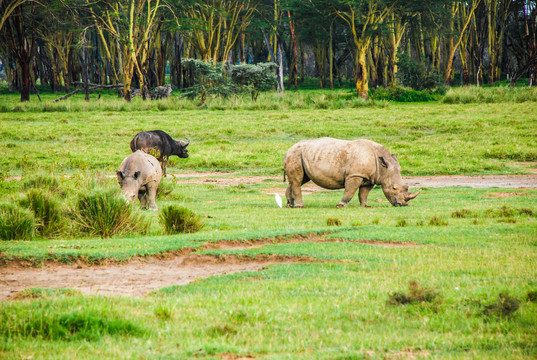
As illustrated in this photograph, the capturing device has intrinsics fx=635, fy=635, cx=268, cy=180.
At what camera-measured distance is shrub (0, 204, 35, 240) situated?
1029 cm

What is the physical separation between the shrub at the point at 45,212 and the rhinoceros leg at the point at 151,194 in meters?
3.27

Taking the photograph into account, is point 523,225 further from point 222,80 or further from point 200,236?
point 222,80

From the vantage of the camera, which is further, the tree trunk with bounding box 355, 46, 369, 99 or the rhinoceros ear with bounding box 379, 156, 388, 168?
the tree trunk with bounding box 355, 46, 369, 99

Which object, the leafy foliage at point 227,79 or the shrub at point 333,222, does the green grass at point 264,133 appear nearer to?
the leafy foliage at point 227,79

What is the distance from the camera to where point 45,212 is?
37.0 feet

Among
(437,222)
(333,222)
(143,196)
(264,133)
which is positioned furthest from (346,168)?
(264,133)

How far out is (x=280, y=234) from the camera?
10.1 m

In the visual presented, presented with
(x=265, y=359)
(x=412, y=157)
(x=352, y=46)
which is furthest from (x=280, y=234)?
(x=352, y=46)

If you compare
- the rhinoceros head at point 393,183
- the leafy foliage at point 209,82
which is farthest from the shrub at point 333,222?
the leafy foliage at point 209,82

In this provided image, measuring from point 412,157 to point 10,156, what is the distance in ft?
50.1

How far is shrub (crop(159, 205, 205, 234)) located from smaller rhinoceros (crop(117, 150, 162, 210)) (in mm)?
2218

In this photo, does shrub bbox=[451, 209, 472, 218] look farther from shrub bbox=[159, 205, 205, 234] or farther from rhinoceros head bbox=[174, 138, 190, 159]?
rhinoceros head bbox=[174, 138, 190, 159]

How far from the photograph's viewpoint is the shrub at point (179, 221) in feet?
37.0

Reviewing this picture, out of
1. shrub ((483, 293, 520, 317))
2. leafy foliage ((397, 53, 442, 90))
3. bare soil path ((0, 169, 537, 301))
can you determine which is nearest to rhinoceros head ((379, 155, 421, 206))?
bare soil path ((0, 169, 537, 301))
